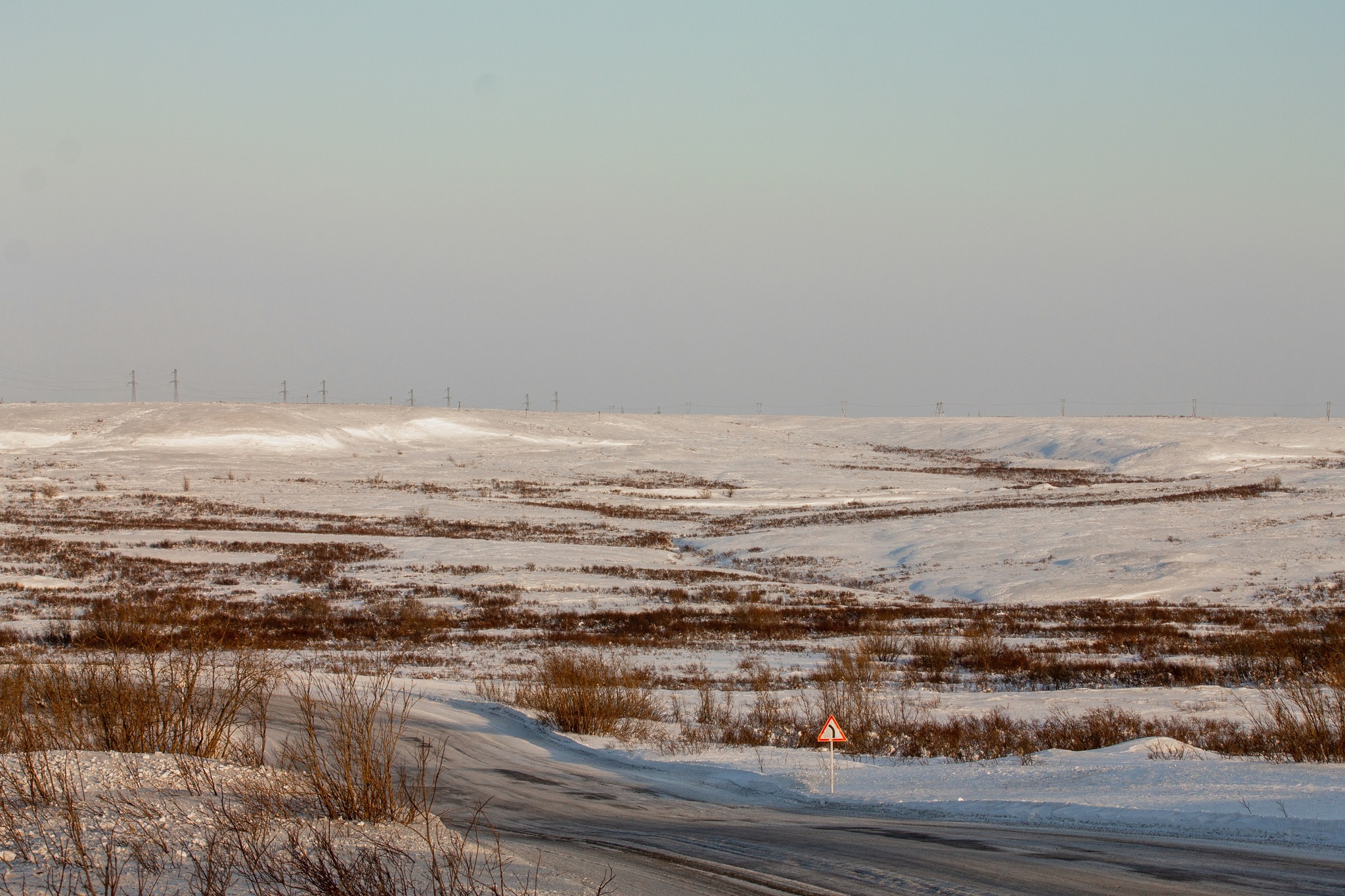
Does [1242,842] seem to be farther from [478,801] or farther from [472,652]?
[472,652]

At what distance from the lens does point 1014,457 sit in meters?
94.7

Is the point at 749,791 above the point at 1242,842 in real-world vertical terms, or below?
below

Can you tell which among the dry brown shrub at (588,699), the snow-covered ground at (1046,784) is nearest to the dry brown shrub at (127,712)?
the snow-covered ground at (1046,784)

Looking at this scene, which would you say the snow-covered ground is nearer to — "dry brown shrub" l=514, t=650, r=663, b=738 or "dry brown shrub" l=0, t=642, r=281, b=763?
"dry brown shrub" l=514, t=650, r=663, b=738

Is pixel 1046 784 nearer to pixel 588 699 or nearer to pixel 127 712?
pixel 588 699

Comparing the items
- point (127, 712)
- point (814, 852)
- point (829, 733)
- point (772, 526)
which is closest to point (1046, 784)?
point (829, 733)

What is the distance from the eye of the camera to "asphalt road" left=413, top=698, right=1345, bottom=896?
5738 mm

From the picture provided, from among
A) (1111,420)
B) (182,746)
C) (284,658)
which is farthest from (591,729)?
(1111,420)

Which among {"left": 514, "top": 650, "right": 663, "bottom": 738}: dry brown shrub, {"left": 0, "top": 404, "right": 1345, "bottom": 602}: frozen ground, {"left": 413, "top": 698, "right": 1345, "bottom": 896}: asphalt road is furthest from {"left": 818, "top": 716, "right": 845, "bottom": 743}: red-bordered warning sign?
{"left": 0, "top": 404, "right": 1345, "bottom": 602}: frozen ground

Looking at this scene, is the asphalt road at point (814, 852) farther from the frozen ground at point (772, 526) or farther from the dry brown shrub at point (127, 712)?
the dry brown shrub at point (127, 712)

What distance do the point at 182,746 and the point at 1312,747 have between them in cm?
998

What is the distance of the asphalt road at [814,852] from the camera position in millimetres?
5738

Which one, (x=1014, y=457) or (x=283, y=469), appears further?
(x=1014, y=457)

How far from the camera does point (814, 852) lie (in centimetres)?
659
